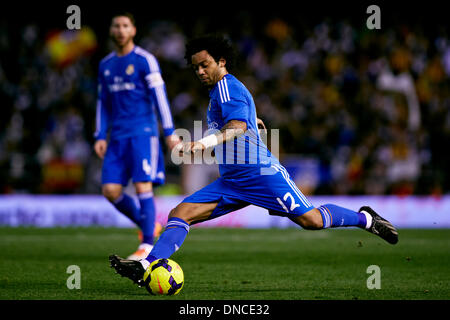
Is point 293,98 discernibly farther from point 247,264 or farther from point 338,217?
point 338,217

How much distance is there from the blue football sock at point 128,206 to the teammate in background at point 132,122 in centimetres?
1

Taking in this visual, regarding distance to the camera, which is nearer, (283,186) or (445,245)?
(283,186)

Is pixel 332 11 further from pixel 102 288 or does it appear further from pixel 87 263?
pixel 102 288

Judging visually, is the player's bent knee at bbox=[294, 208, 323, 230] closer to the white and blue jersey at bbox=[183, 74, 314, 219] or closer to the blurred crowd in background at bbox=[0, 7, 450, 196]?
the white and blue jersey at bbox=[183, 74, 314, 219]

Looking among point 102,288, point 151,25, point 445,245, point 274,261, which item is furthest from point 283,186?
point 151,25

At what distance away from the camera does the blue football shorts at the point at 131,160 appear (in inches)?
293

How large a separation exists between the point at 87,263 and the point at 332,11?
1273 centimetres

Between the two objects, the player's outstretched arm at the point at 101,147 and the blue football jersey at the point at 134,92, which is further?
the player's outstretched arm at the point at 101,147

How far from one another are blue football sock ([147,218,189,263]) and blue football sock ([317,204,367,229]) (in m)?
1.08

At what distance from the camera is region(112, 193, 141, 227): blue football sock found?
7.59 metres

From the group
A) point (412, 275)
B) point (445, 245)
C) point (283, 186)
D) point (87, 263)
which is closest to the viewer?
point (283, 186)

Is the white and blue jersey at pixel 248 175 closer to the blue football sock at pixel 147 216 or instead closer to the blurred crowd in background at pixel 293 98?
the blue football sock at pixel 147 216

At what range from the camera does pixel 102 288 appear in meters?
5.64

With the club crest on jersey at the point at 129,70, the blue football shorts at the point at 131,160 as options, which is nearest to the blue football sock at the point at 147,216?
the blue football shorts at the point at 131,160
